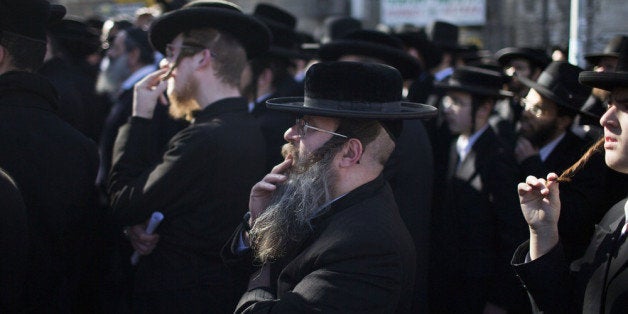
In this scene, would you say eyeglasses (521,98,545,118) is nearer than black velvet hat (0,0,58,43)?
No

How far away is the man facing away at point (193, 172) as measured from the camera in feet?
11.7

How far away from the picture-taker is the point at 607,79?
2.75 meters

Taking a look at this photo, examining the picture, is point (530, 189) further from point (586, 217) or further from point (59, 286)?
point (59, 286)

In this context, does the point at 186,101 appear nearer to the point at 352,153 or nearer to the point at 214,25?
the point at 214,25

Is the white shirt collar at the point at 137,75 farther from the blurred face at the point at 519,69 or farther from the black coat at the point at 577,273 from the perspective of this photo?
the black coat at the point at 577,273

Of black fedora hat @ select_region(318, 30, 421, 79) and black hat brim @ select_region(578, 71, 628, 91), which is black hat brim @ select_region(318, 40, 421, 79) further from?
black hat brim @ select_region(578, 71, 628, 91)

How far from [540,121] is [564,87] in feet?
0.92

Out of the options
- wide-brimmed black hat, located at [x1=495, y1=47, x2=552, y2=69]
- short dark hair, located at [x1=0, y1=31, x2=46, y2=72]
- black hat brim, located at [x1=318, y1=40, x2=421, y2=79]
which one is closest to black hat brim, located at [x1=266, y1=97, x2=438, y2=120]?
short dark hair, located at [x1=0, y1=31, x2=46, y2=72]

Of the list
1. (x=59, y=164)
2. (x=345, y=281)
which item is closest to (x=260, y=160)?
(x=59, y=164)

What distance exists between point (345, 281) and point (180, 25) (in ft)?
7.14

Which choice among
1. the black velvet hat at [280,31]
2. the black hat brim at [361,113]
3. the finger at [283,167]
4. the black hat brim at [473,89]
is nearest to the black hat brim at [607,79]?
the black hat brim at [361,113]

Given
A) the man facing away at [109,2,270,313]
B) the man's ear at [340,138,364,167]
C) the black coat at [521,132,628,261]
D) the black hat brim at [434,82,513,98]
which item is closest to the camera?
the man's ear at [340,138,364,167]

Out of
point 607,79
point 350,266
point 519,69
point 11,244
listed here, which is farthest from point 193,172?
point 519,69

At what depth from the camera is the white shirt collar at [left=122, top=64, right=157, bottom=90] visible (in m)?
6.41
